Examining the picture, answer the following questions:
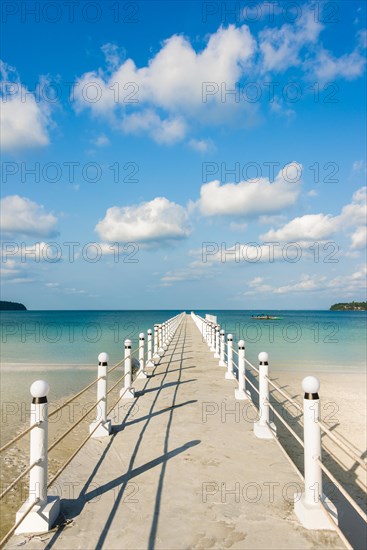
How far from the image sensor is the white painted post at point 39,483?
3.46 metres

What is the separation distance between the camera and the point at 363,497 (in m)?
6.50

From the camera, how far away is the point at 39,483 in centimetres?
358

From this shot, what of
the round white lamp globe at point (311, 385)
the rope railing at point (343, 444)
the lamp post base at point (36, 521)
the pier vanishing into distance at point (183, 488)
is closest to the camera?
the rope railing at point (343, 444)

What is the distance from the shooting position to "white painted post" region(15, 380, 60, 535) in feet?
11.3

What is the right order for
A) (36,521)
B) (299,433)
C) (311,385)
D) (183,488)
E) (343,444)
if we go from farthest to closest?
1. (299,433)
2. (183,488)
3. (311,385)
4. (36,521)
5. (343,444)

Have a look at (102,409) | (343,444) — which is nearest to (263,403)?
(102,409)

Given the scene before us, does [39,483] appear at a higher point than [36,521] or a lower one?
higher

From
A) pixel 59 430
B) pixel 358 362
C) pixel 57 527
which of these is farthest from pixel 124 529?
pixel 358 362

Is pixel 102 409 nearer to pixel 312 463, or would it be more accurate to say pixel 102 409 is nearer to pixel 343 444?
pixel 312 463

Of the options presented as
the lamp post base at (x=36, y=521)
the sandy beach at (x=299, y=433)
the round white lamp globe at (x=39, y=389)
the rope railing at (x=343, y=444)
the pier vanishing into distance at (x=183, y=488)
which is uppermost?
the round white lamp globe at (x=39, y=389)

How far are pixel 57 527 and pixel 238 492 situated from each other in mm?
1910

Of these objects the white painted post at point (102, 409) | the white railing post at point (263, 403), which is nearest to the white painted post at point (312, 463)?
the white railing post at point (263, 403)

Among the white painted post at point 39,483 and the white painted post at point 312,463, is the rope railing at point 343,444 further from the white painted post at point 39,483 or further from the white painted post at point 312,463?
the white painted post at point 39,483

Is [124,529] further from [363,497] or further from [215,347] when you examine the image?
[215,347]
